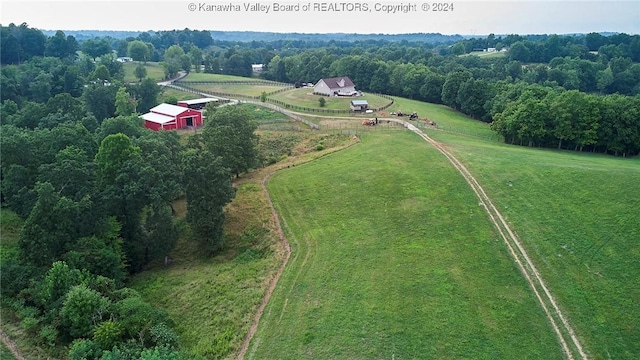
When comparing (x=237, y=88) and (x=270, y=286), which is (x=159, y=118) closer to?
(x=237, y=88)

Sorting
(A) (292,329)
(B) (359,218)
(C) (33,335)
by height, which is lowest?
(C) (33,335)

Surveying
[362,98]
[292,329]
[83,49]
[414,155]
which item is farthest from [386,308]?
[83,49]

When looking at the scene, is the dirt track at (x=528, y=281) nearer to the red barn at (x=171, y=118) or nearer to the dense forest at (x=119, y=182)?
the dense forest at (x=119, y=182)

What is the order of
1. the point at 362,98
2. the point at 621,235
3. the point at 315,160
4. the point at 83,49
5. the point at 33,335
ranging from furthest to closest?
1. the point at 83,49
2. the point at 362,98
3. the point at 315,160
4. the point at 621,235
5. the point at 33,335

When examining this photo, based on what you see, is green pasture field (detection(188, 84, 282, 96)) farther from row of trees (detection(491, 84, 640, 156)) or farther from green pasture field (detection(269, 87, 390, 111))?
row of trees (detection(491, 84, 640, 156))

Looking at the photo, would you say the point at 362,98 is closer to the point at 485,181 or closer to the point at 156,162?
the point at 485,181

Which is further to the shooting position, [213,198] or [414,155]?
[414,155]
